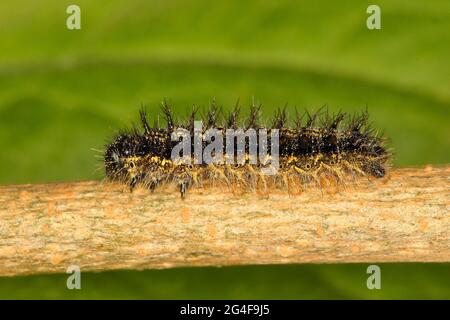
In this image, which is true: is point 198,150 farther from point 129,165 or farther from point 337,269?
point 337,269

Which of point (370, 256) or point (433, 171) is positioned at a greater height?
point (433, 171)

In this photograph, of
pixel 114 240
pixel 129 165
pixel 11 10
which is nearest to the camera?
pixel 114 240

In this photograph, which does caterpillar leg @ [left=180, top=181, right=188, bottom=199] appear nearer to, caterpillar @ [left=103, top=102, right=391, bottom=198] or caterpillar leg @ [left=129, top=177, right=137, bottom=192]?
caterpillar @ [left=103, top=102, right=391, bottom=198]

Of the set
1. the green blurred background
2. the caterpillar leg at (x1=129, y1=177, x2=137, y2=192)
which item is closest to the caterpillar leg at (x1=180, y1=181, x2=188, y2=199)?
the caterpillar leg at (x1=129, y1=177, x2=137, y2=192)

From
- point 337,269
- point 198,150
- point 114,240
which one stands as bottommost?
point 337,269

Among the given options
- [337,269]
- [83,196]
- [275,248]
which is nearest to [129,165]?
[83,196]

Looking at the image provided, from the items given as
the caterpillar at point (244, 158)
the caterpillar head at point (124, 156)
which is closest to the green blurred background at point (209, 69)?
the caterpillar head at point (124, 156)
